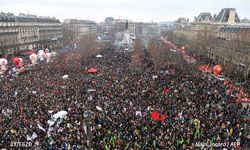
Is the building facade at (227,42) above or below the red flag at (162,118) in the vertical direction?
above

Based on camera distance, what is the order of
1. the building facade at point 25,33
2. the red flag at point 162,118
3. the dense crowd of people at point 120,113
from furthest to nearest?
the building facade at point 25,33 < the red flag at point 162,118 < the dense crowd of people at point 120,113

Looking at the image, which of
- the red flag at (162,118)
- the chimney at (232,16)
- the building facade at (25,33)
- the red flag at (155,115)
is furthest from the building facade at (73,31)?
the red flag at (162,118)

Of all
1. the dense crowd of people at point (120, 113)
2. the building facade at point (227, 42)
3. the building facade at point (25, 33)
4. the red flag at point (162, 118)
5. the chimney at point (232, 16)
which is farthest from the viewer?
the chimney at point (232, 16)

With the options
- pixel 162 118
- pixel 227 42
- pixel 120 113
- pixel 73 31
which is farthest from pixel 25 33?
pixel 162 118

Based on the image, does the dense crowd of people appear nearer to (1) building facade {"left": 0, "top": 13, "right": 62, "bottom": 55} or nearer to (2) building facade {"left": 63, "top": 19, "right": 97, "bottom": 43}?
(1) building facade {"left": 0, "top": 13, "right": 62, "bottom": 55}

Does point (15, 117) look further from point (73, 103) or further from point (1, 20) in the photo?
point (1, 20)

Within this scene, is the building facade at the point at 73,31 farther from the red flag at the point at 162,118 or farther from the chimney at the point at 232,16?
the red flag at the point at 162,118
